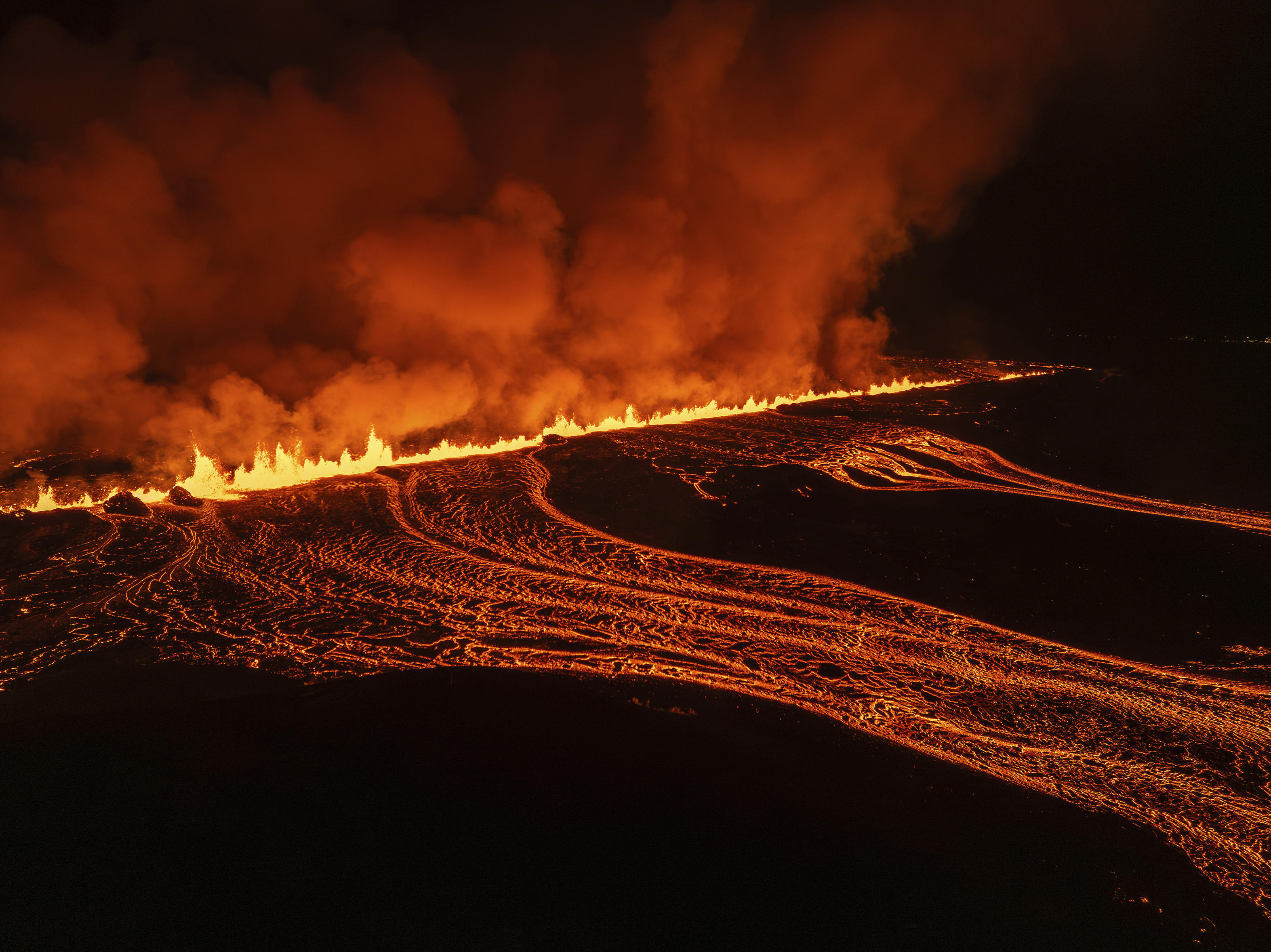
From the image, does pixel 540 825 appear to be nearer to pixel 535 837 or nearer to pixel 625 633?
pixel 535 837

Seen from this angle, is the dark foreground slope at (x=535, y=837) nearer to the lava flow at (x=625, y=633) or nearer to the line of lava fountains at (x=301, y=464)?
the lava flow at (x=625, y=633)

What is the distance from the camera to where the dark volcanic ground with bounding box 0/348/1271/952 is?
2260mm

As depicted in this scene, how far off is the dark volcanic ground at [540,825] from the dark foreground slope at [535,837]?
0.01m

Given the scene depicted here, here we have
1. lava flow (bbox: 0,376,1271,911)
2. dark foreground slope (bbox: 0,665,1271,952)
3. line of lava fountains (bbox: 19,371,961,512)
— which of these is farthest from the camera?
line of lava fountains (bbox: 19,371,961,512)

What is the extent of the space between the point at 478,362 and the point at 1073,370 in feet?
45.8

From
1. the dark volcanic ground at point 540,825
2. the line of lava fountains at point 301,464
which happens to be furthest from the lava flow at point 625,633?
the line of lava fountains at point 301,464

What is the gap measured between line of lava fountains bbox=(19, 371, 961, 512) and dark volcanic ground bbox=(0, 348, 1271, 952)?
336 cm

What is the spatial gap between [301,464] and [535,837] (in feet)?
20.4

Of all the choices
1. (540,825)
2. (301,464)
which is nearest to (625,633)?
(540,825)

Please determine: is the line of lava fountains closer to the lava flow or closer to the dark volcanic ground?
the lava flow

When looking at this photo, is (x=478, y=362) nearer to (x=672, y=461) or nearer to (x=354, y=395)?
(x=354, y=395)

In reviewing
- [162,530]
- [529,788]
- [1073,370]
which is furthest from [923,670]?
[1073,370]

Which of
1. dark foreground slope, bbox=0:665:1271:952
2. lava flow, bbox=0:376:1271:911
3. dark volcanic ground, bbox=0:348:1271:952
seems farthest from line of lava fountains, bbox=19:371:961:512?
dark foreground slope, bbox=0:665:1271:952

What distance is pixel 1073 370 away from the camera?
1617cm
